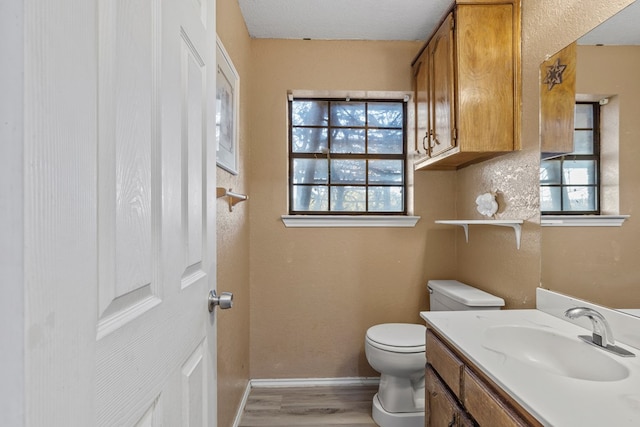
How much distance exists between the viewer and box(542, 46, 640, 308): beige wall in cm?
103

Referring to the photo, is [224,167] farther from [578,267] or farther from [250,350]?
[578,267]

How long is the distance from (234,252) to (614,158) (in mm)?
1695

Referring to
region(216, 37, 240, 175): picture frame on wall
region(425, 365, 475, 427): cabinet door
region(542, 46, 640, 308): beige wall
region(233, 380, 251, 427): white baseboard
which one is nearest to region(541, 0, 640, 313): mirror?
region(542, 46, 640, 308): beige wall

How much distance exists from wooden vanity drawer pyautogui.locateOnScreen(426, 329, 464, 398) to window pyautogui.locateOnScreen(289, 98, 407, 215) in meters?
1.27

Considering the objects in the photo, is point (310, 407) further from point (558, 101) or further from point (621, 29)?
point (621, 29)

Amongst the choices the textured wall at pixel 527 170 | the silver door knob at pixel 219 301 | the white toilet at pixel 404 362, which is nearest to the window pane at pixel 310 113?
the textured wall at pixel 527 170

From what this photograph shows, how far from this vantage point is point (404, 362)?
1718mm

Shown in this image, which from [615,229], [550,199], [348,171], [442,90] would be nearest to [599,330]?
[615,229]

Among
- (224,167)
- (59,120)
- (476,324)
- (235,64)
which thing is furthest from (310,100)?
(59,120)

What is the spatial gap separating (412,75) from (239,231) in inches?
64.4

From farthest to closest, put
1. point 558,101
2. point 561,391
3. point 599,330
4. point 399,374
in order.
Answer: point 399,374
point 558,101
point 599,330
point 561,391

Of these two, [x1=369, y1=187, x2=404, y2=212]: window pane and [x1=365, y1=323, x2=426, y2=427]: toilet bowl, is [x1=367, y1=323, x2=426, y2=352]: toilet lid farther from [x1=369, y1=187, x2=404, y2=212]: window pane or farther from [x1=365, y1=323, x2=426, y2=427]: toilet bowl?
[x1=369, y1=187, x2=404, y2=212]: window pane

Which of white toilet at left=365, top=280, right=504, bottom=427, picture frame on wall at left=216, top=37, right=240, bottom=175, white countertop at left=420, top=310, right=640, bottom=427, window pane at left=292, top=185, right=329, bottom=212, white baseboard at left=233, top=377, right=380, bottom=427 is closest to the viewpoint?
white countertop at left=420, top=310, right=640, bottom=427

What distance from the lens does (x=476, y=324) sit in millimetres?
1239
